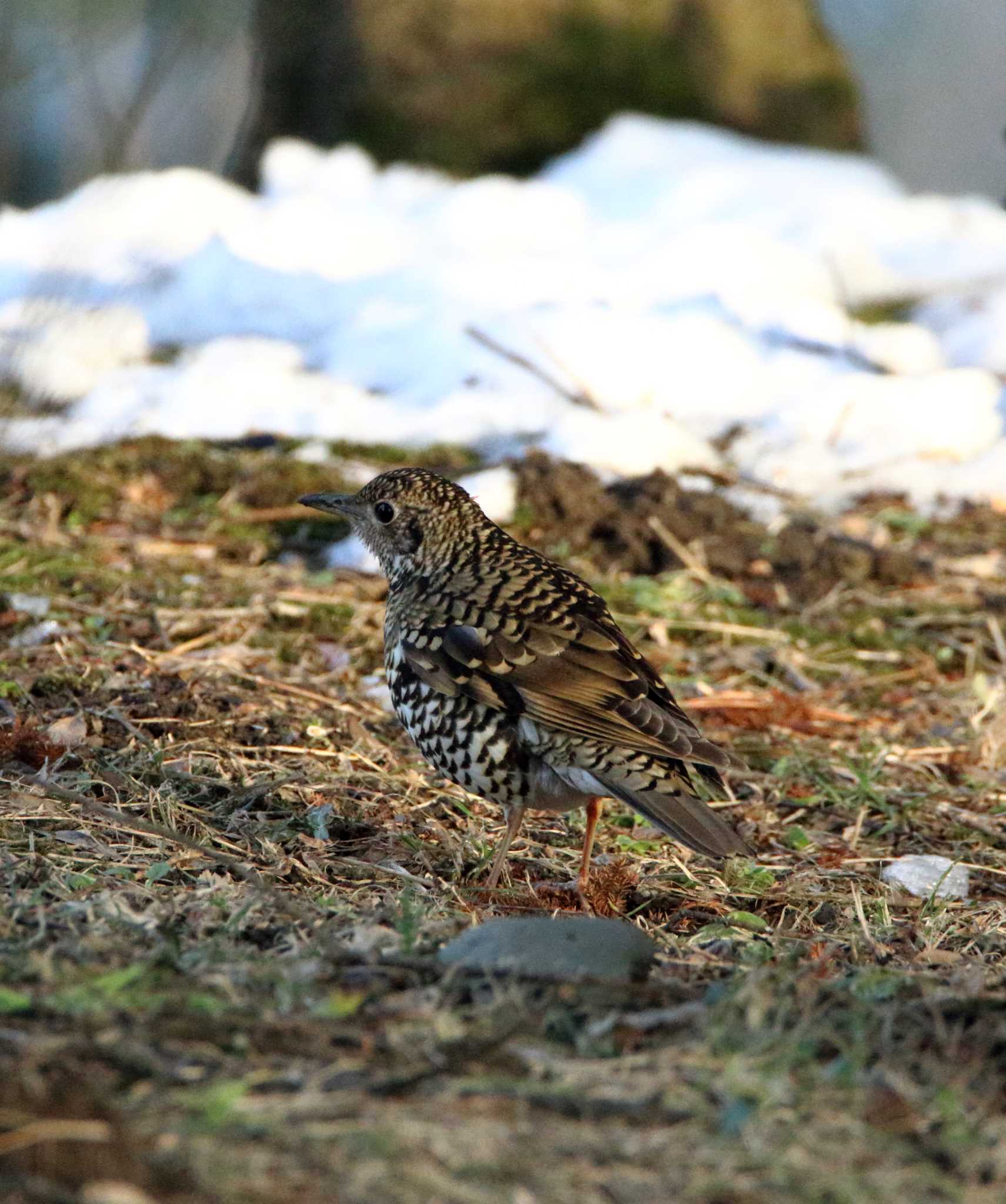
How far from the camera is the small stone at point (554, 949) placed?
8.60ft

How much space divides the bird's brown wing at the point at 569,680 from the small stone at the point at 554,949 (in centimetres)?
84

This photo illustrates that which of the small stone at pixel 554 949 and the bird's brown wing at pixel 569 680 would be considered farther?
the bird's brown wing at pixel 569 680

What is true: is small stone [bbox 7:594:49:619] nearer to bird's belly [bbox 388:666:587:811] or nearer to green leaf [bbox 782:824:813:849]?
bird's belly [bbox 388:666:587:811]

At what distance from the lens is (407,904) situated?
9.41 ft

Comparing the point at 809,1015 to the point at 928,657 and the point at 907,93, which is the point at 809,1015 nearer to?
the point at 928,657

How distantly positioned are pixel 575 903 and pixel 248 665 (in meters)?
1.75

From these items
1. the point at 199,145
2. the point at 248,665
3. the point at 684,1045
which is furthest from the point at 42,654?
the point at 199,145

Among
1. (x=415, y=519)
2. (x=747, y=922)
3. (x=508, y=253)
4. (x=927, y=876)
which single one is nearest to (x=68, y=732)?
(x=415, y=519)

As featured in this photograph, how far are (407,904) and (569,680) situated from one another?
1.00 m

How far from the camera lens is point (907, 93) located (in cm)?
1959

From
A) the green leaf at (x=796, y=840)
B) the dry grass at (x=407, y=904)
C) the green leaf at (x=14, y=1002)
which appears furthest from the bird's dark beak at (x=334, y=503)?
the green leaf at (x=14, y=1002)

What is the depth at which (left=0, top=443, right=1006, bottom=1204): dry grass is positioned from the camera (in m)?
2.04

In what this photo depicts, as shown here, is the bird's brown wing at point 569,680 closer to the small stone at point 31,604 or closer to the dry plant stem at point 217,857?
the dry plant stem at point 217,857

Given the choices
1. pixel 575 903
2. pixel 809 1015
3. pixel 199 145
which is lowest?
pixel 199 145
